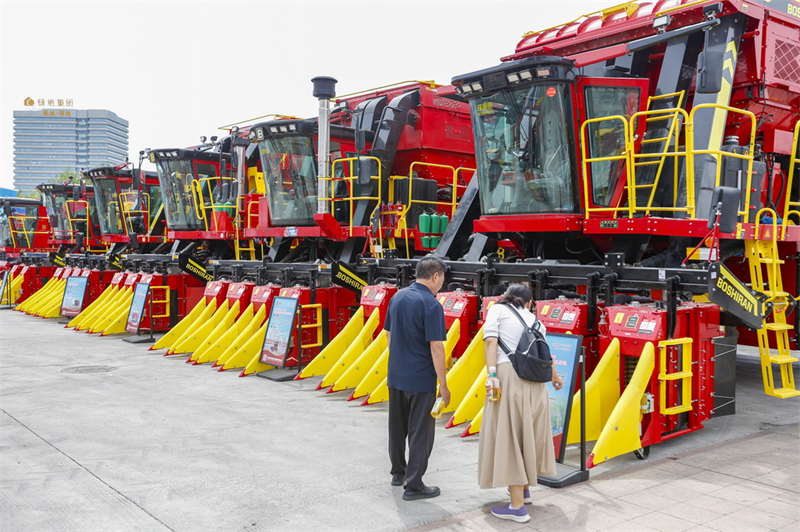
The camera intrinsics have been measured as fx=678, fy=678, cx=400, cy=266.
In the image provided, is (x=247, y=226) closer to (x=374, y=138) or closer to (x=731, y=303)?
(x=374, y=138)

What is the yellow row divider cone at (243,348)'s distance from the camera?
10156mm

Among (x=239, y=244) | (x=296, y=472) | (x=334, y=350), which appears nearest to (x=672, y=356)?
(x=296, y=472)

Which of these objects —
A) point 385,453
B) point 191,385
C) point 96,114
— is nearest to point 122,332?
point 191,385

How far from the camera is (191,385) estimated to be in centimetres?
905

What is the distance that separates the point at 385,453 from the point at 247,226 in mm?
8477

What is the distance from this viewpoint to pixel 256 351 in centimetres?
1021

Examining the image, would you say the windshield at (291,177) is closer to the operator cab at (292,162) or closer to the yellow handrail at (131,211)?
the operator cab at (292,162)

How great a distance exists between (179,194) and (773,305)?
12471mm

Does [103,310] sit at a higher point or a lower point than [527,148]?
lower

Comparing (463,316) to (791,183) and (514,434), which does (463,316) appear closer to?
(514,434)

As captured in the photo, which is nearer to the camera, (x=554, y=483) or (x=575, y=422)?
(x=554, y=483)

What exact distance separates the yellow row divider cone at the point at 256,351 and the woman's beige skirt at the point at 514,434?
5.92 metres

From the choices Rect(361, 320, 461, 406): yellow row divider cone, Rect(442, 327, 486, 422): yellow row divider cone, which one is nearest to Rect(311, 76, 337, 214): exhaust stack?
Rect(361, 320, 461, 406): yellow row divider cone

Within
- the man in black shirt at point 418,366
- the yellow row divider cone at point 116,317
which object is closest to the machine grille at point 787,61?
the man in black shirt at point 418,366
